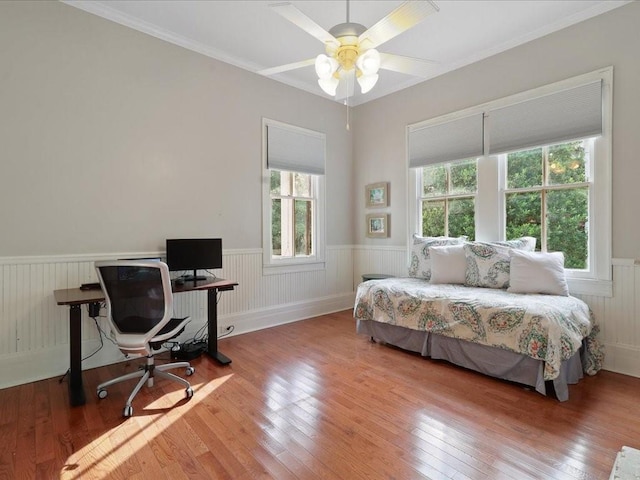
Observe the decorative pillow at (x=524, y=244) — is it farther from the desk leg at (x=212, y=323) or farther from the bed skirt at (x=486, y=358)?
the desk leg at (x=212, y=323)

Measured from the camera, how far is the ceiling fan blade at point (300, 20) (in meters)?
1.83

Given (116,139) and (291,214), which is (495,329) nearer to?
(291,214)

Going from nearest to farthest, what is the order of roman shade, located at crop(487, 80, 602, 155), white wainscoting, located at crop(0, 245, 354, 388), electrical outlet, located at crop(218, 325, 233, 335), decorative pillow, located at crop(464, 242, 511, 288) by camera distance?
1. white wainscoting, located at crop(0, 245, 354, 388)
2. roman shade, located at crop(487, 80, 602, 155)
3. decorative pillow, located at crop(464, 242, 511, 288)
4. electrical outlet, located at crop(218, 325, 233, 335)

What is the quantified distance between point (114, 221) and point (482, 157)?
3831mm

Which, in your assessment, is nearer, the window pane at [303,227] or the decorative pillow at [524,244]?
the decorative pillow at [524,244]

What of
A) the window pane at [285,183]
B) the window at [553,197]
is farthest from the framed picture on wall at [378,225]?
the window at [553,197]

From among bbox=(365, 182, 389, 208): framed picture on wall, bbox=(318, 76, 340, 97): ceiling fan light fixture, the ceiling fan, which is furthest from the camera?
bbox=(365, 182, 389, 208): framed picture on wall

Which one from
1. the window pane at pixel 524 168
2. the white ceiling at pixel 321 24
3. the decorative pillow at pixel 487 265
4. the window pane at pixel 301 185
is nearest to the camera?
the white ceiling at pixel 321 24

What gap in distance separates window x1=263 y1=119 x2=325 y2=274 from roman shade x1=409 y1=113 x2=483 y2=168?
128cm

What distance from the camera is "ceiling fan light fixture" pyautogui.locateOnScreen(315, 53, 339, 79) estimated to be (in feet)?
7.02

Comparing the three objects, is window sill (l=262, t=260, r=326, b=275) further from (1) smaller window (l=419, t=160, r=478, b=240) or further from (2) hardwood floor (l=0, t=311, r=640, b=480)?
(1) smaller window (l=419, t=160, r=478, b=240)

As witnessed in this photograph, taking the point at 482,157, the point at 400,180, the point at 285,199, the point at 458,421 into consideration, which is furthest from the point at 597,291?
the point at 285,199

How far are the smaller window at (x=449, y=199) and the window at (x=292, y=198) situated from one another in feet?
4.67

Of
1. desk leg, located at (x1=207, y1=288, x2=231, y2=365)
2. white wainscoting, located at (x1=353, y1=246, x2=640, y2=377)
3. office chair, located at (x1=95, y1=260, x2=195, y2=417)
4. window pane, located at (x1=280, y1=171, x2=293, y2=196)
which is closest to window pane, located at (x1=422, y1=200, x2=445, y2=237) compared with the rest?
white wainscoting, located at (x1=353, y1=246, x2=640, y2=377)
